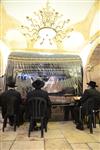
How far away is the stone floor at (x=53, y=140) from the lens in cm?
362

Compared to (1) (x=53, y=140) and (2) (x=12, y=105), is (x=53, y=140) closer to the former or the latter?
(1) (x=53, y=140)

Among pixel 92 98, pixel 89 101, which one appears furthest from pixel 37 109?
pixel 92 98

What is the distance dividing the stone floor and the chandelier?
356cm

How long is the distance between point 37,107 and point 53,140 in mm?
889

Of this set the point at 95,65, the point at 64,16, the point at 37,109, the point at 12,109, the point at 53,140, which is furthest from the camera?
the point at 95,65

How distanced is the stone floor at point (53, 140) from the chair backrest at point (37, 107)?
0.44 metres

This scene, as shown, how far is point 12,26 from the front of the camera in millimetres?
7168

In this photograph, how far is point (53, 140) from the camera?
411 cm

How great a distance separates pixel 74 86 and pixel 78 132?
7.99 ft

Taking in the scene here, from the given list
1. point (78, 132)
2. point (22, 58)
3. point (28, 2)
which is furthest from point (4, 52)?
point (78, 132)

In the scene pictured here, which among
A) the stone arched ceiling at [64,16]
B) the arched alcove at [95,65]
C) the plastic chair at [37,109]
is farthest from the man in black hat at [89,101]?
the stone arched ceiling at [64,16]

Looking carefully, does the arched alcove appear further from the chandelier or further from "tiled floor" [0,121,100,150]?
"tiled floor" [0,121,100,150]

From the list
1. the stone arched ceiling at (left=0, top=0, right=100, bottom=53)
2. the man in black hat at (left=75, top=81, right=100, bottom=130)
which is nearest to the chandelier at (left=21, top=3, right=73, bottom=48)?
the stone arched ceiling at (left=0, top=0, right=100, bottom=53)

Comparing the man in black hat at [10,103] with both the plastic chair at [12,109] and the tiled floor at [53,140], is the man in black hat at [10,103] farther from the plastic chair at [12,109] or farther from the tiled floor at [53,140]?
the tiled floor at [53,140]
